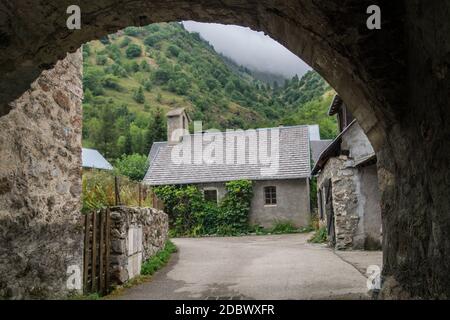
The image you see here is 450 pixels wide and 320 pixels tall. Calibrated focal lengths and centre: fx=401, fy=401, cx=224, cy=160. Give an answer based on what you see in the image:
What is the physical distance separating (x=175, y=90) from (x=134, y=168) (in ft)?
164

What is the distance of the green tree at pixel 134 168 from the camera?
32.4 m

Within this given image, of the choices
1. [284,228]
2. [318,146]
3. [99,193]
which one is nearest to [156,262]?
[99,193]

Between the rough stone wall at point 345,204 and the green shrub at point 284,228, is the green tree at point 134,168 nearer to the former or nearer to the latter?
the green shrub at point 284,228

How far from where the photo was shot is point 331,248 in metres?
12.2

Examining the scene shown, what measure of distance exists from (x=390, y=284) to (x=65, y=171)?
4.00m

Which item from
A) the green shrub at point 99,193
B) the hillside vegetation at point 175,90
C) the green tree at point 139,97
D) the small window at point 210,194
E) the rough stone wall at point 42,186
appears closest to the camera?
the rough stone wall at point 42,186

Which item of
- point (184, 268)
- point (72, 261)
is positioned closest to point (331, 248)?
point (184, 268)

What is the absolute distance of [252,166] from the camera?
879 inches

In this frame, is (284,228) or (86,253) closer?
(86,253)

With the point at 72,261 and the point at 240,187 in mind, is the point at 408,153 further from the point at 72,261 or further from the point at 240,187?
the point at 240,187

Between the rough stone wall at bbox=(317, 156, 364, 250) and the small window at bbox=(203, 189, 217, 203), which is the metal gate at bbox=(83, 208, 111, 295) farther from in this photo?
the small window at bbox=(203, 189, 217, 203)

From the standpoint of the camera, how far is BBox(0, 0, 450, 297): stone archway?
2.45 meters

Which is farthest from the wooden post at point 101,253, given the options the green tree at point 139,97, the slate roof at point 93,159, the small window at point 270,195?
the green tree at point 139,97

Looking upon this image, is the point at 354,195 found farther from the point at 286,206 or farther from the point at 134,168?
the point at 134,168
